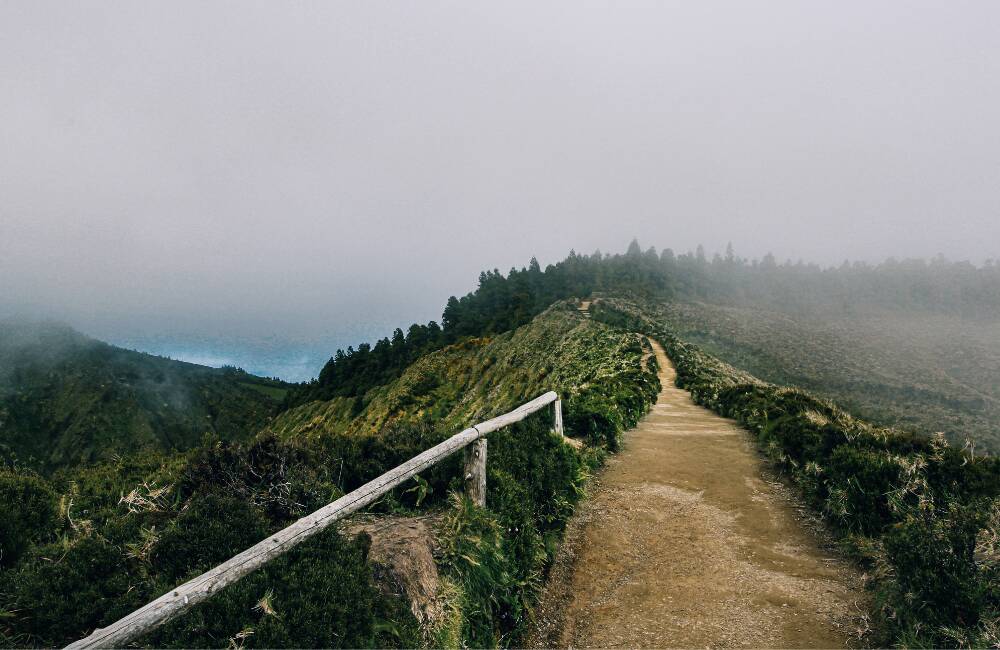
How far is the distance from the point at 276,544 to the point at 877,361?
79.4 metres

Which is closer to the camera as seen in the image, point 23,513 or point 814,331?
point 23,513

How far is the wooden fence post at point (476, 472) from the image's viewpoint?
207 inches

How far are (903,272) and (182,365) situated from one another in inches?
10806

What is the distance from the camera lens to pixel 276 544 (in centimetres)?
325

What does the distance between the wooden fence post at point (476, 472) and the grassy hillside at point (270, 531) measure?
15 centimetres

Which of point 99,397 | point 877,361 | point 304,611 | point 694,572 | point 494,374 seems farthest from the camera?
point 99,397

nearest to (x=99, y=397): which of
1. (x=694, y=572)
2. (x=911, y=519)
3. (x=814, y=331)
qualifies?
(x=694, y=572)

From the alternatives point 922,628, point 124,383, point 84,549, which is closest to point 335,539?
point 84,549

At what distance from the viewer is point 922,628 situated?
379 cm

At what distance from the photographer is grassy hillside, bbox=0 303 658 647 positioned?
3.01m

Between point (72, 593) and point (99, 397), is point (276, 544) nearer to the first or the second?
point (72, 593)

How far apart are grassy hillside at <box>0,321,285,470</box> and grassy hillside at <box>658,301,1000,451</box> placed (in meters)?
86.1

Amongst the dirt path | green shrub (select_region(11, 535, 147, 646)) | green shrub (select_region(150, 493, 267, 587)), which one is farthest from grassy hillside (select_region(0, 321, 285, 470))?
green shrub (select_region(150, 493, 267, 587))

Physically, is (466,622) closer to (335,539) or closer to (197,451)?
(335,539)
